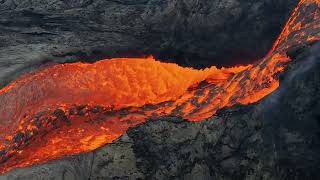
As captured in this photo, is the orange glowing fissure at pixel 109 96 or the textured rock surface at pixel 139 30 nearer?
the orange glowing fissure at pixel 109 96

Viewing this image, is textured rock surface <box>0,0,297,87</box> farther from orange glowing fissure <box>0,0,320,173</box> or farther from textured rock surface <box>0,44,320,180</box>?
textured rock surface <box>0,44,320,180</box>

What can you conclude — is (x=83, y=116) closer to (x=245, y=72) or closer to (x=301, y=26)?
(x=245, y=72)

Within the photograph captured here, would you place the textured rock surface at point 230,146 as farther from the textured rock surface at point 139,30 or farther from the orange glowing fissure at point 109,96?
the textured rock surface at point 139,30

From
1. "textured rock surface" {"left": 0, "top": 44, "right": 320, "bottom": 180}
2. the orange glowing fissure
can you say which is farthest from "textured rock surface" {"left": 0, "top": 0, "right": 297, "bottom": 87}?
"textured rock surface" {"left": 0, "top": 44, "right": 320, "bottom": 180}

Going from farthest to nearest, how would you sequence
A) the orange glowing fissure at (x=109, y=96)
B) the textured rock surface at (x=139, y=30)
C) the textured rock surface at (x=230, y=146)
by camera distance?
the textured rock surface at (x=139, y=30)
the orange glowing fissure at (x=109, y=96)
the textured rock surface at (x=230, y=146)

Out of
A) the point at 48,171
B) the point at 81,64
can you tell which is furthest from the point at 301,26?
the point at 48,171

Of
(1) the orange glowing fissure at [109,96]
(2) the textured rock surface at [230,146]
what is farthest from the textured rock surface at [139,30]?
(2) the textured rock surface at [230,146]

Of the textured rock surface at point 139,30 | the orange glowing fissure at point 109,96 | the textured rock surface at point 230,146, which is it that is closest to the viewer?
the textured rock surface at point 230,146
